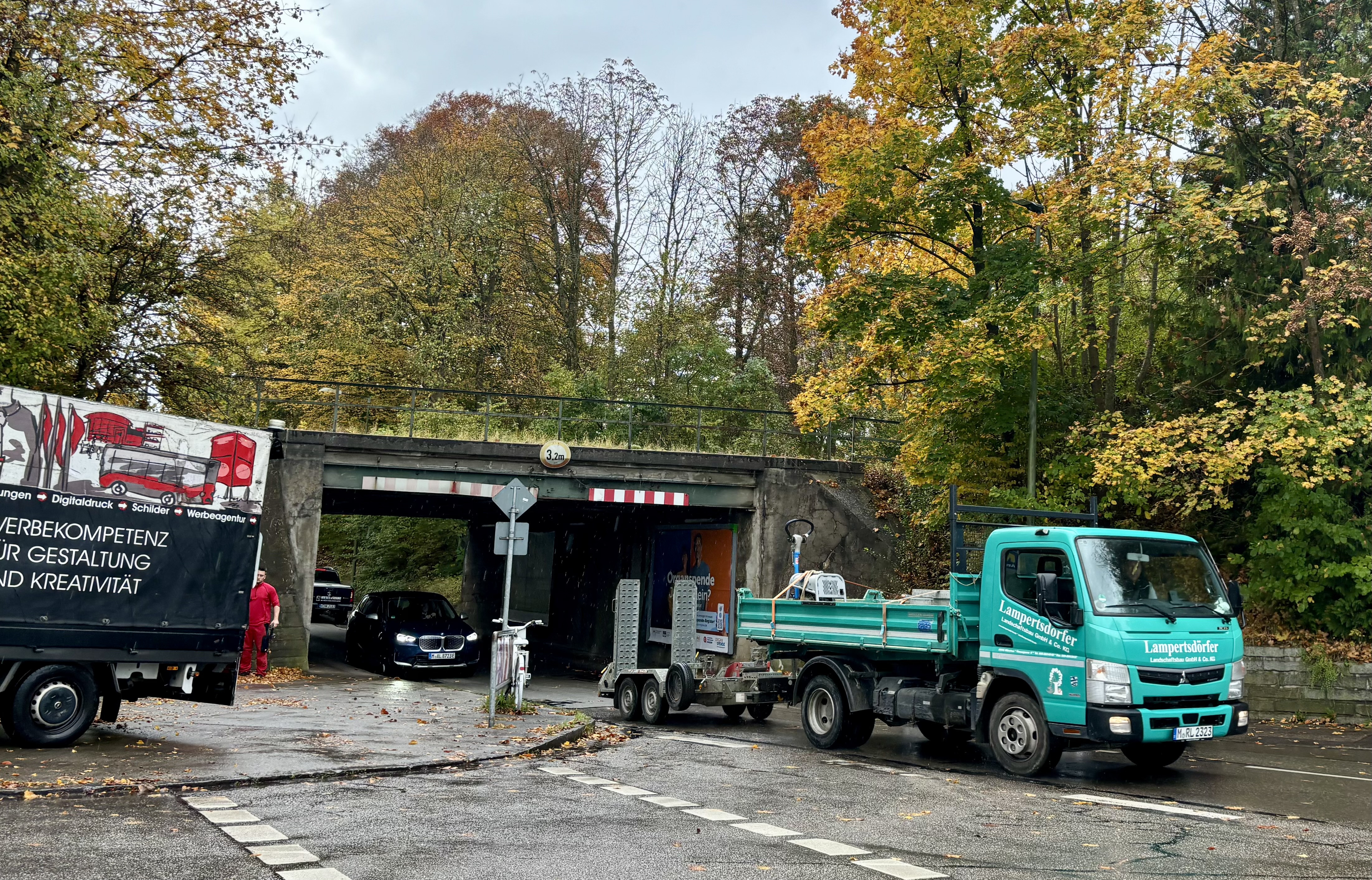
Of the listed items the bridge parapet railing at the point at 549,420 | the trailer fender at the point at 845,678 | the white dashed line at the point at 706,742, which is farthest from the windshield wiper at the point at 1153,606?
the bridge parapet railing at the point at 549,420

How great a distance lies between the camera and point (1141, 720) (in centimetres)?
1074

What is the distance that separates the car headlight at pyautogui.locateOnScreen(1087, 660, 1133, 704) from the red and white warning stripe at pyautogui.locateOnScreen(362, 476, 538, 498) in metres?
15.9

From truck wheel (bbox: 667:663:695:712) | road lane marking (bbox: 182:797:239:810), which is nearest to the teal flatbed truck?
truck wheel (bbox: 667:663:695:712)

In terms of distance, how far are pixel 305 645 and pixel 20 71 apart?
11214 millimetres

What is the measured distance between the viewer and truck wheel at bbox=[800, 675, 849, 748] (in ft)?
44.7

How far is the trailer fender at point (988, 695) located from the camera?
39.0 feet

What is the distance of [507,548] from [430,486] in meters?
10.8

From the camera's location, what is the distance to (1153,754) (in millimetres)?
12062

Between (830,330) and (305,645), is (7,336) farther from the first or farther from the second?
(830,330)

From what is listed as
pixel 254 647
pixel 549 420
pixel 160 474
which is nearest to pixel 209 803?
pixel 160 474

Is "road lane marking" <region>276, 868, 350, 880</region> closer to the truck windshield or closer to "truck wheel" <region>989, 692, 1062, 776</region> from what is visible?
"truck wheel" <region>989, 692, 1062, 776</region>

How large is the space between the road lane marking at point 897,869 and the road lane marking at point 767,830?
91 centimetres

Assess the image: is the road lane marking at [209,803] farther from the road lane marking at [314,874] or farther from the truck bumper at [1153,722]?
the truck bumper at [1153,722]

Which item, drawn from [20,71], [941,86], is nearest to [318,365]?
[20,71]
